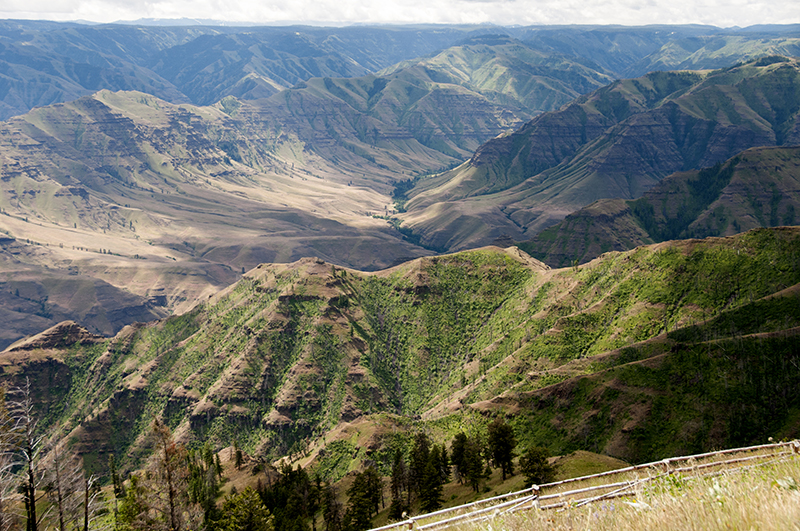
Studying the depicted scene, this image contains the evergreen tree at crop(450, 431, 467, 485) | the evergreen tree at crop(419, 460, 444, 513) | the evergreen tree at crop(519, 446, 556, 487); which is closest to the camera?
the evergreen tree at crop(519, 446, 556, 487)

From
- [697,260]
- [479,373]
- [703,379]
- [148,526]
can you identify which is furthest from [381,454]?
[697,260]

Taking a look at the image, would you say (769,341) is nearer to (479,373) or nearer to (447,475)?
(447,475)

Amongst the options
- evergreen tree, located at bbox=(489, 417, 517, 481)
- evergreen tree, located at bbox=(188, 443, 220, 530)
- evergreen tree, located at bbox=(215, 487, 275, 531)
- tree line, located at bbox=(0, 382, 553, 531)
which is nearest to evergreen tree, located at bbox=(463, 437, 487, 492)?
tree line, located at bbox=(0, 382, 553, 531)

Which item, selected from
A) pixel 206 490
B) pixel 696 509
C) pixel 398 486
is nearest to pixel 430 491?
pixel 398 486

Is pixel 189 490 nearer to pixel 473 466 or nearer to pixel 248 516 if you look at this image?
pixel 248 516

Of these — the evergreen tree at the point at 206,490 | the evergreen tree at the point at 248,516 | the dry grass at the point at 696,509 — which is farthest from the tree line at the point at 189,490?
the dry grass at the point at 696,509

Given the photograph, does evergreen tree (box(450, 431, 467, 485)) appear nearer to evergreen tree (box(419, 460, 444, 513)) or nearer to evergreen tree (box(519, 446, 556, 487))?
evergreen tree (box(419, 460, 444, 513))

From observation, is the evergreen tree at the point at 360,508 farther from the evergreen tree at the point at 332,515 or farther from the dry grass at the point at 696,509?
the dry grass at the point at 696,509

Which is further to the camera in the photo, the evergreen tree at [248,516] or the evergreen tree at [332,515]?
the evergreen tree at [332,515]
